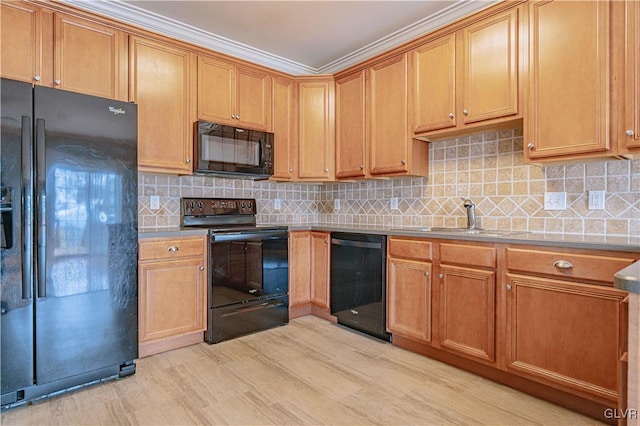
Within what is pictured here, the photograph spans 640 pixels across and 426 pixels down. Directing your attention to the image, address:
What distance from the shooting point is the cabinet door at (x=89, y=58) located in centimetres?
A: 235

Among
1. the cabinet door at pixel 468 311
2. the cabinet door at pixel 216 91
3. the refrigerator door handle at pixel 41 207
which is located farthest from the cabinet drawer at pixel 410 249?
the refrigerator door handle at pixel 41 207

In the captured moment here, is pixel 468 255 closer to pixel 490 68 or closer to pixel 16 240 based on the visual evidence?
pixel 490 68

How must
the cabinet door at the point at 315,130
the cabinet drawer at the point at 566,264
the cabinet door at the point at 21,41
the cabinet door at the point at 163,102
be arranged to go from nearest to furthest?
the cabinet drawer at the point at 566,264 < the cabinet door at the point at 21,41 < the cabinet door at the point at 163,102 < the cabinet door at the point at 315,130

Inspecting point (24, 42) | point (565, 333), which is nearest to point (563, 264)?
point (565, 333)

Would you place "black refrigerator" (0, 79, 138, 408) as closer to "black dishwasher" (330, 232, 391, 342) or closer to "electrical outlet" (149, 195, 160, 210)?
"electrical outlet" (149, 195, 160, 210)

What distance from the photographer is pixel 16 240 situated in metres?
1.88

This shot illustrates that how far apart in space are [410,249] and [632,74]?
157 cm

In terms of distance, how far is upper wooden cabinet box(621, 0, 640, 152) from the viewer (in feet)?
6.01

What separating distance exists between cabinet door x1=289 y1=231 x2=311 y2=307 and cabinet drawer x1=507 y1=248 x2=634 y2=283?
183cm

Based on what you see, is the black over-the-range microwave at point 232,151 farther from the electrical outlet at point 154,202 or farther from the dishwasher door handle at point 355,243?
the dishwasher door handle at point 355,243

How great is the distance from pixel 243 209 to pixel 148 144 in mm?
1091

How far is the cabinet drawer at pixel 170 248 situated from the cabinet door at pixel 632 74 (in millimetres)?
2769

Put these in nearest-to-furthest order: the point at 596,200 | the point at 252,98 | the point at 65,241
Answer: the point at 65,241 < the point at 596,200 < the point at 252,98

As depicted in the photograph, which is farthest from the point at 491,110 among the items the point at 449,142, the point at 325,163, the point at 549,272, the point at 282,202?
the point at 282,202
